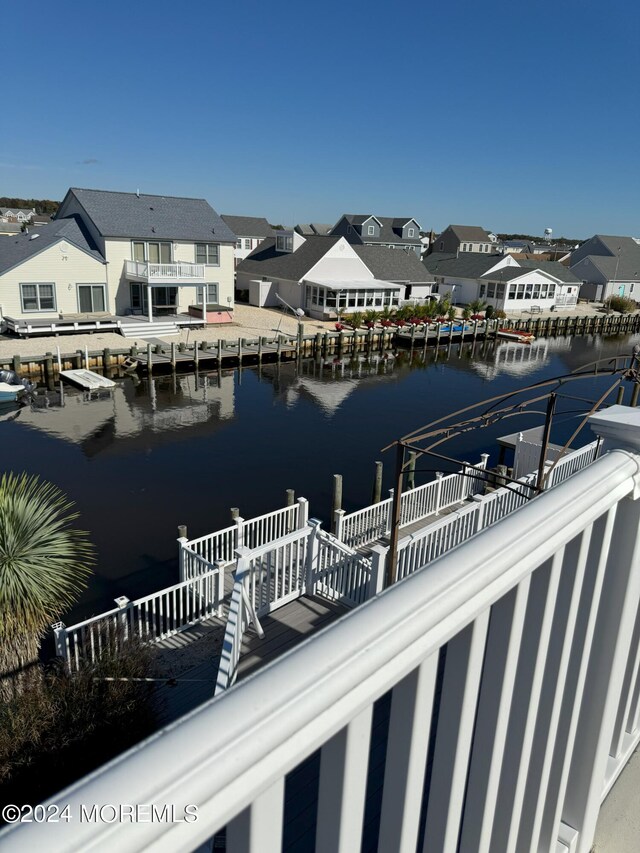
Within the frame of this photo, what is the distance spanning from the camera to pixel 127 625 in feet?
30.1

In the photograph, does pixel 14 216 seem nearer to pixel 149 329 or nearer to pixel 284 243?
pixel 284 243

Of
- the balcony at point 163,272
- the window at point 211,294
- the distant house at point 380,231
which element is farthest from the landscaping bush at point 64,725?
the distant house at point 380,231

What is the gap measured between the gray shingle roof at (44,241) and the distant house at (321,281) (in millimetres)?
15313

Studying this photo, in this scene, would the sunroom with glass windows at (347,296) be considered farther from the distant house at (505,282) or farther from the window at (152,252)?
the window at (152,252)

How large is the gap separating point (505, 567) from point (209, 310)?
4052cm

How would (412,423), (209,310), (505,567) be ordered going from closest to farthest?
(505,567), (412,423), (209,310)

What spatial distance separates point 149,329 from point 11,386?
38.3 ft

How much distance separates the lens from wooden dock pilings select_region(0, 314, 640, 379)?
31.1 meters

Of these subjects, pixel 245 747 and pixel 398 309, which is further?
pixel 398 309

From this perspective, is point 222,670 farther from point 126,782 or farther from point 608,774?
point 126,782

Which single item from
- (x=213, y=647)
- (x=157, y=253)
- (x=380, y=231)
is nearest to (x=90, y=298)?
(x=157, y=253)

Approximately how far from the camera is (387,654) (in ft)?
3.92

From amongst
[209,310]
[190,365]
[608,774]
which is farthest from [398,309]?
[608,774]

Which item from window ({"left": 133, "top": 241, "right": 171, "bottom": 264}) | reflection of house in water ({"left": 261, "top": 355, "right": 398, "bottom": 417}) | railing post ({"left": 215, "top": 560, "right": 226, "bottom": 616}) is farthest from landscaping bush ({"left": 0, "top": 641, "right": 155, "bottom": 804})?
window ({"left": 133, "top": 241, "right": 171, "bottom": 264})
